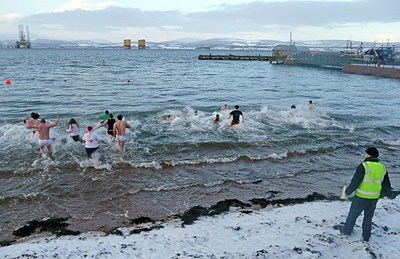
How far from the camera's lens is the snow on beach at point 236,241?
6.79m

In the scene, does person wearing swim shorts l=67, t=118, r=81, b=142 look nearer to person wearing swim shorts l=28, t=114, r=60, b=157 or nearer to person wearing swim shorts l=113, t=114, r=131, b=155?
person wearing swim shorts l=28, t=114, r=60, b=157

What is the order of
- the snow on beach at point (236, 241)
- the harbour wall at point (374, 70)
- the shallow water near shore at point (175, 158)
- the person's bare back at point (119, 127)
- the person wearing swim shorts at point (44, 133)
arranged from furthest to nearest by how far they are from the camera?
the harbour wall at point (374, 70) → the person's bare back at point (119, 127) → the person wearing swim shorts at point (44, 133) → the shallow water near shore at point (175, 158) → the snow on beach at point (236, 241)

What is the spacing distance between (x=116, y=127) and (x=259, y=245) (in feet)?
26.6

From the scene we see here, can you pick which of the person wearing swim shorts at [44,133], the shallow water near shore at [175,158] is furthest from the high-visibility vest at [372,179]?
the person wearing swim shorts at [44,133]

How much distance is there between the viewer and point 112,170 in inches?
492

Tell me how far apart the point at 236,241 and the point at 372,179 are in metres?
2.93

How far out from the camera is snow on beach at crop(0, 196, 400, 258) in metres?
6.79

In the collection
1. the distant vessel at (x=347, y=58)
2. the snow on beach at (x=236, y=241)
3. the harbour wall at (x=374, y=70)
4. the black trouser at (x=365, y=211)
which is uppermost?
the distant vessel at (x=347, y=58)

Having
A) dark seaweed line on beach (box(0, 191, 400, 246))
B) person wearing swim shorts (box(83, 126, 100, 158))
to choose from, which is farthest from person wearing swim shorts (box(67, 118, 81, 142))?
dark seaweed line on beach (box(0, 191, 400, 246))

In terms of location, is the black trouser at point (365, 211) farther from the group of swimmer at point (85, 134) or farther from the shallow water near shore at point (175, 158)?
the group of swimmer at point (85, 134)

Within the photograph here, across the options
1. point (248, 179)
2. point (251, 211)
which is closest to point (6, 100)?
point (248, 179)

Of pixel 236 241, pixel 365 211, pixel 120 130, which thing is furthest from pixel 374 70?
pixel 236 241

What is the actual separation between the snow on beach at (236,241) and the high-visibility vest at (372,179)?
1176 millimetres

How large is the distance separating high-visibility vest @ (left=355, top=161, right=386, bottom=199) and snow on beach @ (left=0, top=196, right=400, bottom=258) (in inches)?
46.3
